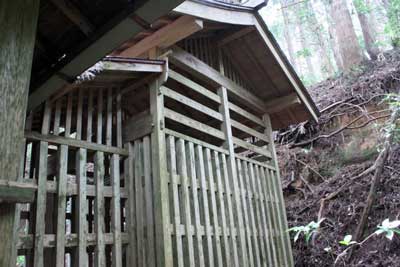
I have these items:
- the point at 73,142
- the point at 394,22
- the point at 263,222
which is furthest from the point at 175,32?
the point at 394,22

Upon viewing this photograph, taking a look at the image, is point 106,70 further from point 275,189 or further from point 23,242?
point 275,189

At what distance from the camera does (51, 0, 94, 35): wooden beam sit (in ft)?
7.06

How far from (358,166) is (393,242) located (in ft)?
7.12

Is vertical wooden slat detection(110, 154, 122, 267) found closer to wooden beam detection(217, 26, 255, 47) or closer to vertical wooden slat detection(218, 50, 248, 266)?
vertical wooden slat detection(218, 50, 248, 266)

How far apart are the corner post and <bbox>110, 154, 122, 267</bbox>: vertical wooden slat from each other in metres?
0.41

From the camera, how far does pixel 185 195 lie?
13.4 feet

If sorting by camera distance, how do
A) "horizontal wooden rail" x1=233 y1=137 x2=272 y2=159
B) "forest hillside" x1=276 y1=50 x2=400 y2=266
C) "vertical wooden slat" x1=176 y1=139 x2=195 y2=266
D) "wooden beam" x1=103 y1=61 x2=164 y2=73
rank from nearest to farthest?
1. "wooden beam" x1=103 y1=61 x2=164 y2=73
2. "vertical wooden slat" x1=176 y1=139 x2=195 y2=266
3. "horizontal wooden rail" x1=233 y1=137 x2=272 y2=159
4. "forest hillside" x1=276 y1=50 x2=400 y2=266

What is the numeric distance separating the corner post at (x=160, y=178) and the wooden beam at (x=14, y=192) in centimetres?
202

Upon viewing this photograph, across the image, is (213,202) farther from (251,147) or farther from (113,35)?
(113,35)

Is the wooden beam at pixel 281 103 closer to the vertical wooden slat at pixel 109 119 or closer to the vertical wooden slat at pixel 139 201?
the vertical wooden slat at pixel 139 201

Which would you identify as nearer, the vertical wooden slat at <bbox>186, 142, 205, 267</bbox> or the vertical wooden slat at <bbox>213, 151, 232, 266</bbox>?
the vertical wooden slat at <bbox>186, 142, 205, 267</bbox>

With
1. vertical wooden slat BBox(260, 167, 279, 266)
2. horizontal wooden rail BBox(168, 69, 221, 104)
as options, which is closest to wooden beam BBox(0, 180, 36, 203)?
horizontal wooden rail BBox(168, 69, 221, 104)

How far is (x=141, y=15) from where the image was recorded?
2.08m

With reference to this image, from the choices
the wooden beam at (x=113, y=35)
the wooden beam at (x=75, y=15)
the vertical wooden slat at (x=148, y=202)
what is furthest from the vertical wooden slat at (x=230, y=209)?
the wooden beam at (x=75, y=15)
